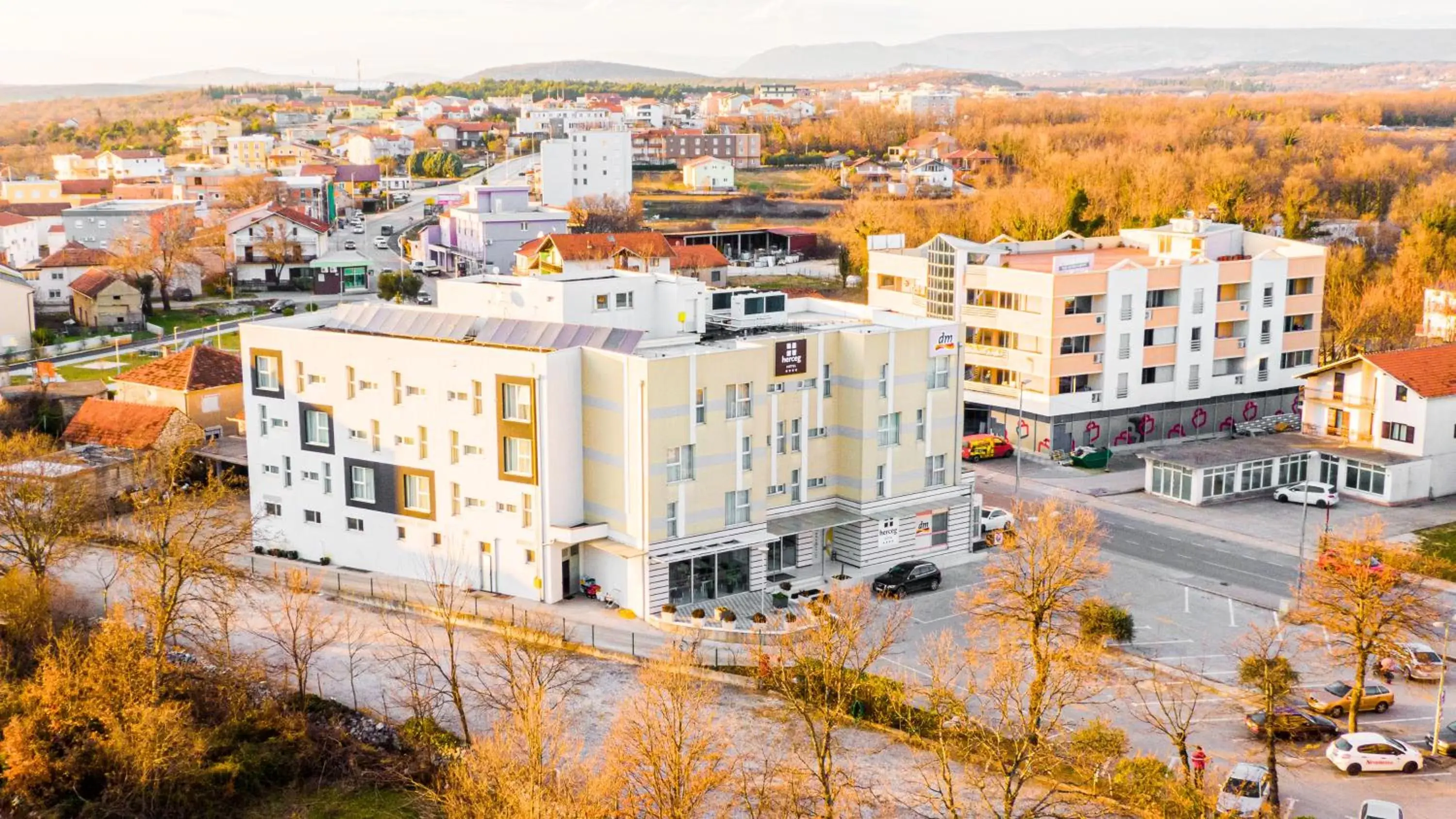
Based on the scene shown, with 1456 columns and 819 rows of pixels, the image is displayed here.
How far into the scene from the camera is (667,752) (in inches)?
923

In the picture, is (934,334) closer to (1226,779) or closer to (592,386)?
(592,386)

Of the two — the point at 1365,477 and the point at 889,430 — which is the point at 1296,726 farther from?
the point at 1365,477

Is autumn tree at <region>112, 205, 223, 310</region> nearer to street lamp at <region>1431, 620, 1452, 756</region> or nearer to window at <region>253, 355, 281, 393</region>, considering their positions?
window at <region>253, 355, 281, 393</region>

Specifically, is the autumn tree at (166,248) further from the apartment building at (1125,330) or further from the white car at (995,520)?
the white car at (995,520)

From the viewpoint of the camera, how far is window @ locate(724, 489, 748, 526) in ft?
123

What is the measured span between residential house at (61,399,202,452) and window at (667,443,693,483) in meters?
20.8

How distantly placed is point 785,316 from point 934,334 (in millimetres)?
4902

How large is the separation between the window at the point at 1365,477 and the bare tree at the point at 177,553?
119 ft

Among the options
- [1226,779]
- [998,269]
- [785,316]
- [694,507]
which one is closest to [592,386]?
[694,507]

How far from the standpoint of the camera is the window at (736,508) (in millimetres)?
37594

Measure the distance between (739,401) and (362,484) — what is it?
11.3 meters

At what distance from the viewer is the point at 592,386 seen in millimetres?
37156

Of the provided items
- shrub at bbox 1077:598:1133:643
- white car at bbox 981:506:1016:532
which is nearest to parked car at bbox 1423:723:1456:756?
shrub at bbox 1077:598:1133:643

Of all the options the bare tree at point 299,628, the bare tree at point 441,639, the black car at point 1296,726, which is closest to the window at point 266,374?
the bare tree at point 299,628
